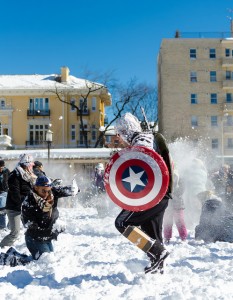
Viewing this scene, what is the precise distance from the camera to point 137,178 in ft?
15.5

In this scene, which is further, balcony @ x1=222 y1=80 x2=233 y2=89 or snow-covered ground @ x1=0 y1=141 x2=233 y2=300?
balcony @ x1=222 y1=80 x2=233 y2=89

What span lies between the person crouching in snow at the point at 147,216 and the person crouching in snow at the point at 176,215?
3.04 m

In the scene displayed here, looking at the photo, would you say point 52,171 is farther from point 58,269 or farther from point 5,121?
point 5,121

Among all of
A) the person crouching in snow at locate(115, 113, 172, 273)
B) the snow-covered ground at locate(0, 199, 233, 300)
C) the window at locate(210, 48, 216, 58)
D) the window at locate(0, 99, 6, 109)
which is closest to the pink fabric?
the snow-covered ground at locate(0, 199, 233, 300)

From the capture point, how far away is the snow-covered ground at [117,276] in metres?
4.05

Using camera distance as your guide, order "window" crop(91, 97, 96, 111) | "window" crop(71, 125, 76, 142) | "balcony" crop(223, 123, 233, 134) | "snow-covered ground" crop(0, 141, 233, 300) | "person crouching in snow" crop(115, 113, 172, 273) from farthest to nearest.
Answer: "balcony" crop(223, 123, 233, 134)
"window" crop(91, 97, 96, 111)
"window" crop(71, 125, 76, 142)
"person crouching in snow" crop(115, 113, 172, 273)
"snow-covered ground" crop(0, 141, 233, 300)

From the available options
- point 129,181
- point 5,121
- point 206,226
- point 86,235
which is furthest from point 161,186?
point 5,121

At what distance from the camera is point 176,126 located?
170 ft

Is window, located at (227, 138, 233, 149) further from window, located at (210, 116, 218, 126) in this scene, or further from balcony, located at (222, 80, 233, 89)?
balcony, located at (222, 80, 233, 89)

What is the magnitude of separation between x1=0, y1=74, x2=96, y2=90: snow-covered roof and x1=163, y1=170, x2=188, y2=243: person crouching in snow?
4017cm

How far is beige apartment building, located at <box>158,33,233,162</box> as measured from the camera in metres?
52.5

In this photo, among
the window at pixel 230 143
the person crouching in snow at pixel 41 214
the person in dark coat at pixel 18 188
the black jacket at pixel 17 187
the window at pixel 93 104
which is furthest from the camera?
the window at pixel 230 143

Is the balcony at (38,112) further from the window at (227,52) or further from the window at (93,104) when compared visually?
the window at (227,52)

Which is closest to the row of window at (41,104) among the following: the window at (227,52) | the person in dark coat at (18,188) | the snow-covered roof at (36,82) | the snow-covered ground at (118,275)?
the snow-covered roof at (36,82)
